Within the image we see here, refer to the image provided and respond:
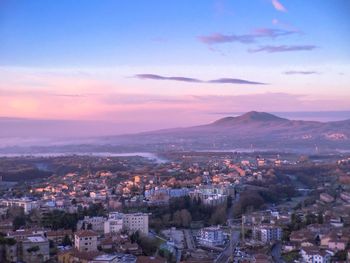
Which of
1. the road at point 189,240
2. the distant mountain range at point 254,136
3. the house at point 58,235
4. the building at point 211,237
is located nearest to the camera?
the house at point 58,235

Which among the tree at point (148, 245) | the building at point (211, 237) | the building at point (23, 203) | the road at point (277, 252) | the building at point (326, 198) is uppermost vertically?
the building at point (23, 203)

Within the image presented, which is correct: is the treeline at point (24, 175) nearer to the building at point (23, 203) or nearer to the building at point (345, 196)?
the building at point (23, 203)

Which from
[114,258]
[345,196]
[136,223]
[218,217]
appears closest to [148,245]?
[114,258]

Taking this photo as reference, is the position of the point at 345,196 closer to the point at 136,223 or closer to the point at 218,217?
the point at 218,217

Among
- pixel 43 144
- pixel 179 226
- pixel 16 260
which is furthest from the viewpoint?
pixel 43 144

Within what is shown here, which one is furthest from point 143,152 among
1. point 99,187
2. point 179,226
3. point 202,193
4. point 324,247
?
point 324,247

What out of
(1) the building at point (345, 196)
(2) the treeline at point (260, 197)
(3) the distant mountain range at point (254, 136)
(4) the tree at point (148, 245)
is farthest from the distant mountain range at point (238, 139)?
(4) the tree at point (148, 245)

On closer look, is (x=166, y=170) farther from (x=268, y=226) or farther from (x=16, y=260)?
(x=16, y=260)
